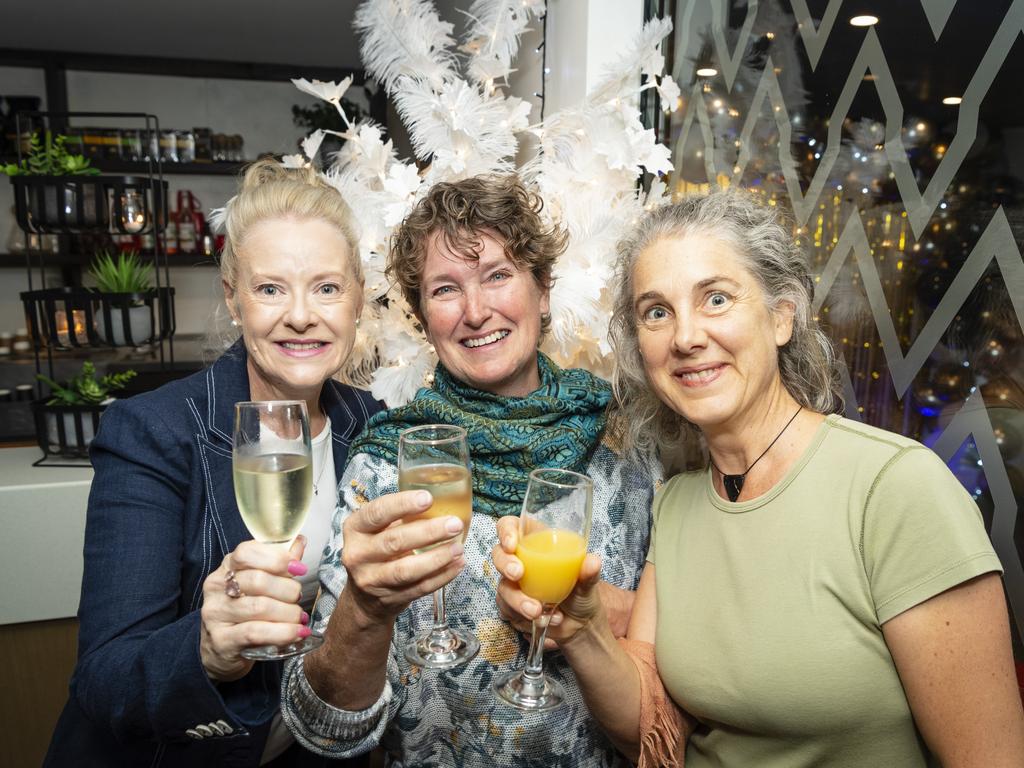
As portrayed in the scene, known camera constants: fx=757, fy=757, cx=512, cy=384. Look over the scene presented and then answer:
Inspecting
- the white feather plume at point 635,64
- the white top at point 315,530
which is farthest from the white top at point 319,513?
the white feather plume at point 635,64

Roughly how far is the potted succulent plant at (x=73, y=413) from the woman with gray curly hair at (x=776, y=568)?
2006mm

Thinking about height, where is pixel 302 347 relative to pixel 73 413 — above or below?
above

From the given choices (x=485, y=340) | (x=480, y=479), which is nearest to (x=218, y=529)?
(x=480, y=479)

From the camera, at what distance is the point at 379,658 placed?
1.21 meters

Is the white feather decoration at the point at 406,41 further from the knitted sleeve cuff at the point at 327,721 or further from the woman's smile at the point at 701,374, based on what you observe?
the knitted sleeve cuff at the point at 327,721

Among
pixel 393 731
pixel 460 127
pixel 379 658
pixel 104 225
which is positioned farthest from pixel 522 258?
pixel 104 225

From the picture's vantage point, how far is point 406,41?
1.97 metres

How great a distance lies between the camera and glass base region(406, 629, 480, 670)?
1.13 metres

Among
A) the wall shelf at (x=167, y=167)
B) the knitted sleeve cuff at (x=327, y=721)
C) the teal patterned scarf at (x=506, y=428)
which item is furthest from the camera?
the wall shelf at (x=167, y=167)

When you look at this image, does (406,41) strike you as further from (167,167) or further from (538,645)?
(167,167)

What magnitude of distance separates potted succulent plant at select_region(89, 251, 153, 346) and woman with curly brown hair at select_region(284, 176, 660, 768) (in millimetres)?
1383

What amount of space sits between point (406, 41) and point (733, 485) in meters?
1.40

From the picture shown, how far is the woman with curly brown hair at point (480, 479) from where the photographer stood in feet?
4.26

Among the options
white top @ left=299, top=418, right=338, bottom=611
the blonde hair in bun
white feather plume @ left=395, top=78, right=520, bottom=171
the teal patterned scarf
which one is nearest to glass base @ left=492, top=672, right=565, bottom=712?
the teal patterned scarf
